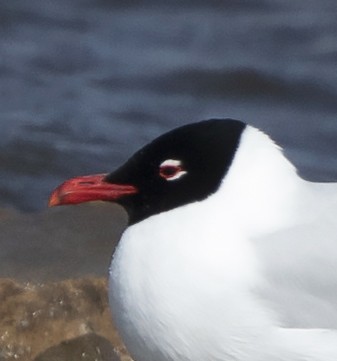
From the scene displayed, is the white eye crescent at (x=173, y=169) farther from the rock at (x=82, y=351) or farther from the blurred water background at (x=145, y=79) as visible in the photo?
the blurred water background at (x=145, y=79)

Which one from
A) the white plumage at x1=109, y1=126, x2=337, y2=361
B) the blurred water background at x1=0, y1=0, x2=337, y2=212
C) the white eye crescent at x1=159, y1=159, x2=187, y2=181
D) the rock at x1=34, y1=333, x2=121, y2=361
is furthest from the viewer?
the blurred water background at x1=0, y1=0, x2=337, y2=212

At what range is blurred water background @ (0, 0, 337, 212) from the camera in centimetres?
924

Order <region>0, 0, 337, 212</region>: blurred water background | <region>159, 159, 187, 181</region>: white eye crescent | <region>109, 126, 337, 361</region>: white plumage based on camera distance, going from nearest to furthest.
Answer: <region>109, 126, 337, 361</region>: white plumage → <region>159, 159, 187, 181</region>: white eye crescent → <region>0, 0, 337, 212</region>: blurred water background

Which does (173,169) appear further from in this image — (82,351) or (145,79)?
(145,79)

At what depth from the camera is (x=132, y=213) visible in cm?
491

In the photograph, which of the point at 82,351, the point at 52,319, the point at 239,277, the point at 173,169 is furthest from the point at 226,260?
the point at 52,319

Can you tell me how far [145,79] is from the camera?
10477 millimetres

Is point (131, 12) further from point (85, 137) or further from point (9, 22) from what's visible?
point (85, 137)

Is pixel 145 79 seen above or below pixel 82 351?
below

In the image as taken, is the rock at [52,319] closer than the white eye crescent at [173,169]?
No

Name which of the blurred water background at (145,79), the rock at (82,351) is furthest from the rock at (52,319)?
the blurred water background at (145,79)

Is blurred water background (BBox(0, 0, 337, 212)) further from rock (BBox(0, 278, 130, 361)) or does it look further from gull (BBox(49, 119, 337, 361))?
gull (BBox(49, 119, 337, 361))

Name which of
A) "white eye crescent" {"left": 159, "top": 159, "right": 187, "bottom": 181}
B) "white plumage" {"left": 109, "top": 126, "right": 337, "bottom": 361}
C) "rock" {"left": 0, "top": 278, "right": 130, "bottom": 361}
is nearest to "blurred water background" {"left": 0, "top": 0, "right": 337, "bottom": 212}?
"rock" {"left": 0, "top": 278, "right": 130, "bottom": 361}

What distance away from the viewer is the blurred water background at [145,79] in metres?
9.24
